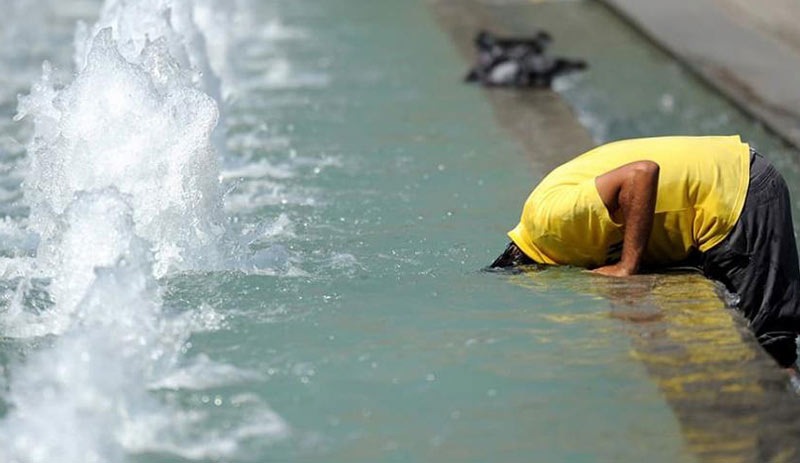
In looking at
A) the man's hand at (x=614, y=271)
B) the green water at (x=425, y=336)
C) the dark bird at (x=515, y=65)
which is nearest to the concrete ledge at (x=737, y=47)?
the dark bird at (x=515, y=65)

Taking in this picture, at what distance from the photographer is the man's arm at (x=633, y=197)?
225 inches

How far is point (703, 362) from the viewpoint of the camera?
5.21 metres

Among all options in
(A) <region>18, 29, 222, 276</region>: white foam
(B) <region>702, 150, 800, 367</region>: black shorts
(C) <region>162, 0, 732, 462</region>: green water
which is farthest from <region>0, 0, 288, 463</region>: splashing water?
(B) <region>702, 150, 800, 367</region>: black shorts

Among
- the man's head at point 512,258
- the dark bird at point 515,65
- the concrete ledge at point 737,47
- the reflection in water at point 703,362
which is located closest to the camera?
the reflection in water at point 703,362

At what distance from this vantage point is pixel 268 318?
5758mm

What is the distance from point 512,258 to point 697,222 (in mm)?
702

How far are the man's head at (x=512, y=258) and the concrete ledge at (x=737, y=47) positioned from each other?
13.6 ft

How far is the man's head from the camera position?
617 cm

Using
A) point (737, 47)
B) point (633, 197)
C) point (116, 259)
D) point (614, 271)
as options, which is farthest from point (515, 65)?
point (116, 259)

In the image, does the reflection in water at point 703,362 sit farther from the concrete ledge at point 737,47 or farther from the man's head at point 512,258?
the concrete ledge at point 737,47

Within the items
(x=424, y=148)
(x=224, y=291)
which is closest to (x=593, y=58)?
(x=424, y=148)

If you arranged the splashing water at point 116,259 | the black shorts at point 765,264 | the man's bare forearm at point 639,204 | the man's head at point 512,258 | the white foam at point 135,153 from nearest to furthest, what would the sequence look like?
1. the splashing water at point 116,259
2. the man's bare forearm at point 639,204
3. the black shorts at point 765,264
4. the man's head at point 512,258
5. the white foam at point 135,153

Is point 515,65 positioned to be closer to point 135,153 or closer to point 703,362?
point 135,153

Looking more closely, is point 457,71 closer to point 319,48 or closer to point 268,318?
point 319,48
